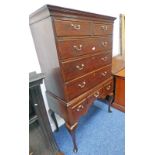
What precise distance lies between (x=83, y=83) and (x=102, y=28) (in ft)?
2.15

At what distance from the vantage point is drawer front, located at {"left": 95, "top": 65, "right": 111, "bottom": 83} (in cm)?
147

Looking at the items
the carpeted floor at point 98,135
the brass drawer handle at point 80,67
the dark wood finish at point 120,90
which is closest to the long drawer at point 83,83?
the brass drawer handle at point 80,67

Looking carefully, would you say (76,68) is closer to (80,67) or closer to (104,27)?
(80,67)

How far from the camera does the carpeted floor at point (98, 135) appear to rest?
143cm

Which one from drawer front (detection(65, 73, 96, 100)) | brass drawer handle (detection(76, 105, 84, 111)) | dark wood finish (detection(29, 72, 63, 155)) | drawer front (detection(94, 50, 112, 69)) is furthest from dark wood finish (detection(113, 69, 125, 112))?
dark wood finish (detection(29, 72, 63, 155))

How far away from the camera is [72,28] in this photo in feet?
3.37

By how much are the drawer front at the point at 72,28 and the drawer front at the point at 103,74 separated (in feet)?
1.63

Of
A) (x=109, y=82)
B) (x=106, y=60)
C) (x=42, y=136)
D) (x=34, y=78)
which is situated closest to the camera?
(x=34, y=78)

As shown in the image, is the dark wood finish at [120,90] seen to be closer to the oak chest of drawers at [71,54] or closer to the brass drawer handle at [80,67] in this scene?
the oak chest of drawers at [71,54]

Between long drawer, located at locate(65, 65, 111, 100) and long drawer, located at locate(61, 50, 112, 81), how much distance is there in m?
0.06

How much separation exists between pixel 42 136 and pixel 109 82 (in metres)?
1.11
